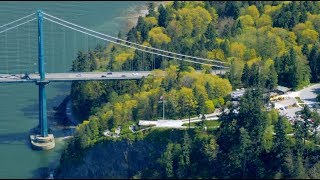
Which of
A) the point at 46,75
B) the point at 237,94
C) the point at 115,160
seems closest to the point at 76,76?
the point at 46,75

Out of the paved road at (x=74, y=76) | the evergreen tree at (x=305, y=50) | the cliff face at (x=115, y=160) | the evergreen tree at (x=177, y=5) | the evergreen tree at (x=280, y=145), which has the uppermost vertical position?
the evergreen tree at (x=177, y=5)

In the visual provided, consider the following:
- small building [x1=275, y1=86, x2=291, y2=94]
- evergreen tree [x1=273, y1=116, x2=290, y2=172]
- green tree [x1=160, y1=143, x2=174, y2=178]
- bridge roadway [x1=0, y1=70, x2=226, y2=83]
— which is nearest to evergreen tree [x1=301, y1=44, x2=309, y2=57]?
small building [x1=275, y1=86, x2=291, y2=94]

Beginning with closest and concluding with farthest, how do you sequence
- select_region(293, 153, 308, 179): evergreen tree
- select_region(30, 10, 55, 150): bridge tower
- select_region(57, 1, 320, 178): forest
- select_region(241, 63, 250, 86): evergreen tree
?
select_region(293, 153, 308, 179): evergreen tree, select_region(57, 1, 320, 178): forest, select_region(30, 10, 55, 150): bridge tower, select_region(241, 63, 250, 86): evergreen tree

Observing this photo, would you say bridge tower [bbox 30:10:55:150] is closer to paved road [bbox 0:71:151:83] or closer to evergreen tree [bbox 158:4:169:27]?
paved road [bbox 0:71:151:83]

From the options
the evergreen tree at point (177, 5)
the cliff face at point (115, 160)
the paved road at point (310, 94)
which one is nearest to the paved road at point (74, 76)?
the cliff face at point (115, 160)

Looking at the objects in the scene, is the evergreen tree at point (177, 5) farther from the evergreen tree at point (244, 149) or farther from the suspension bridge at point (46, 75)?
the evergreen tree at point (244, 149)

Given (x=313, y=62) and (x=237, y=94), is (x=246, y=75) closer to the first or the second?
(x=237, y=94)

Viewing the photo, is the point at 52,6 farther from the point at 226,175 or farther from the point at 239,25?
the point at 226,175
